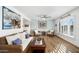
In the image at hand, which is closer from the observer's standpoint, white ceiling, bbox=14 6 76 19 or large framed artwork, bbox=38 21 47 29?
white ceiling, bbox=14 6 76 19

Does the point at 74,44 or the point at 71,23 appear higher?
the point at 71,23

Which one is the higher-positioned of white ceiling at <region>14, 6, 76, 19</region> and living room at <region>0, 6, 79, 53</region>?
white ceiling at <region>14, 6, 76, 19</region>

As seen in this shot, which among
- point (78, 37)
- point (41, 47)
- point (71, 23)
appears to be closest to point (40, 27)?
point (71, 23)

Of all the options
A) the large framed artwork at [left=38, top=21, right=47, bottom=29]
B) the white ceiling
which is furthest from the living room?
the large framed artwork at [left=38, top=21, right=47, bottom=29]

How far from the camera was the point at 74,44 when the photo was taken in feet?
15.1

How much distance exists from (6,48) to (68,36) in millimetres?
3350

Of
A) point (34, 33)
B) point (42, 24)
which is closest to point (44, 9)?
point (34, 33)

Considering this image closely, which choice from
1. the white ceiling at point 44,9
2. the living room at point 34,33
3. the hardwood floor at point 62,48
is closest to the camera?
the living room at point 34,33

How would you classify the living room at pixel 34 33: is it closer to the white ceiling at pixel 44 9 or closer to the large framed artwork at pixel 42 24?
the white ceiling at pixel 44 9

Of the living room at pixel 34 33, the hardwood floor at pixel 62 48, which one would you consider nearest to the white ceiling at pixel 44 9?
the living room at pixel 34 33

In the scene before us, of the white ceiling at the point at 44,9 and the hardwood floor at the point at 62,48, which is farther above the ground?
the white ceiling at the point at 44,9

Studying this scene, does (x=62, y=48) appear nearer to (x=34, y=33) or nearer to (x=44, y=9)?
(x=44, y=9)

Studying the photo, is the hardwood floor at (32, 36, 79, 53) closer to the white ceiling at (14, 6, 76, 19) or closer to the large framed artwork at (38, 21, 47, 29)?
the white ceiling at (14, 6, 76, 19)
